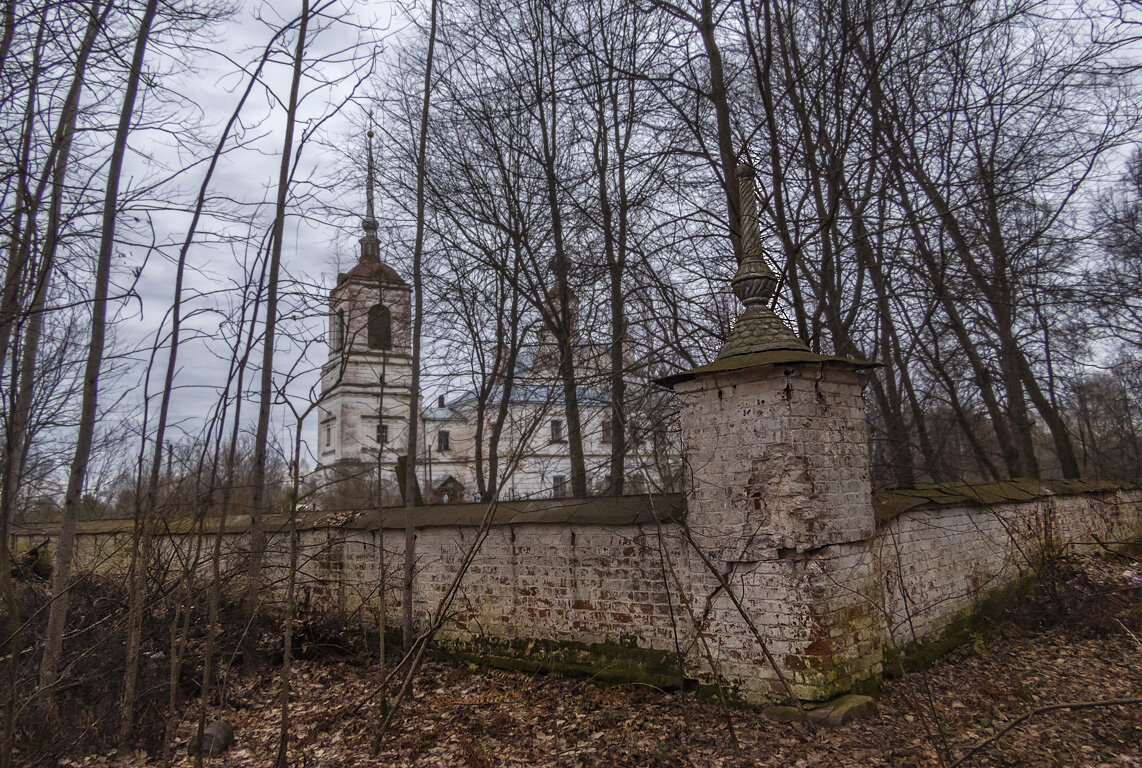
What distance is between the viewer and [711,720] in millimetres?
5566

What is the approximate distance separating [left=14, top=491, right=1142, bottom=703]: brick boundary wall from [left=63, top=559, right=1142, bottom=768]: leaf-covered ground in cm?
32

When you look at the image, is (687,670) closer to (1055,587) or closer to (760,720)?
(760,720)

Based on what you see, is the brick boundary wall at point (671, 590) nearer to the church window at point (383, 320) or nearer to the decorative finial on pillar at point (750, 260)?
the church window at point (383, 320)

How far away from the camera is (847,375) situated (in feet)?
19.7

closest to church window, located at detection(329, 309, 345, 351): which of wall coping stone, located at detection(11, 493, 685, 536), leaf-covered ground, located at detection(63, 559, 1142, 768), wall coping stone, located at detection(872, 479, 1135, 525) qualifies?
wall coping stone, located at detection(11, 493, 685, 536)

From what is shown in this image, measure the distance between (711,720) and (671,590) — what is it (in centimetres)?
106

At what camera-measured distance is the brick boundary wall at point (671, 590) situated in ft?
17.9

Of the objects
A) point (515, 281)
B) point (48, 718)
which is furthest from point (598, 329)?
point (48, 718)

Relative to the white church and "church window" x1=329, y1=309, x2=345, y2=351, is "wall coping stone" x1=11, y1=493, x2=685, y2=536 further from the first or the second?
the white church

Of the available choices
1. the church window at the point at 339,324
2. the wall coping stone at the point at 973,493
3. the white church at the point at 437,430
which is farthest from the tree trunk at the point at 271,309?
the wall coping stone at the point at 973,493

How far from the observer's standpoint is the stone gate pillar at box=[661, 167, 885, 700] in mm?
5406

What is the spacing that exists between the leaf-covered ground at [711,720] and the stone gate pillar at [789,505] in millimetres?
479

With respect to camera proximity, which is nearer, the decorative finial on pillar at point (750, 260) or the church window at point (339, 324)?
the church window at point (339, 324)

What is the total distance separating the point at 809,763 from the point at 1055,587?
5.54 meters
